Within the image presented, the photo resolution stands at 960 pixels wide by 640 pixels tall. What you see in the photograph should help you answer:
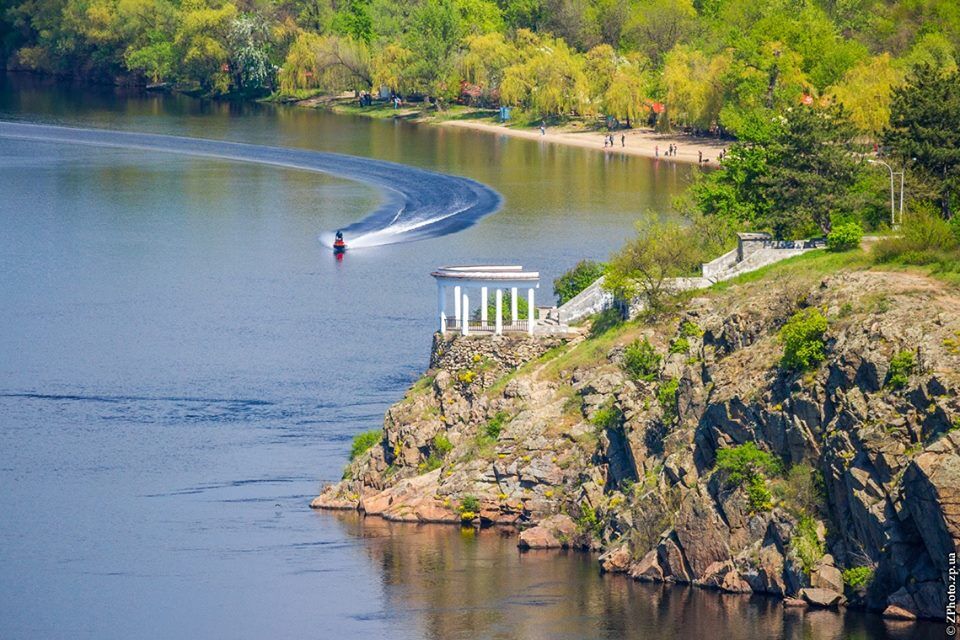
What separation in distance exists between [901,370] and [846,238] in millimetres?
15263

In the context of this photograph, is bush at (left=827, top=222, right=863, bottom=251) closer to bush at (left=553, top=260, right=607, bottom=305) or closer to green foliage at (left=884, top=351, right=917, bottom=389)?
green foliage at (left=884, top=351, right=917, bottom=389)

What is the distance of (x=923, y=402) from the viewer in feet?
201

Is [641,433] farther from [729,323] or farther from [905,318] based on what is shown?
[905,318]

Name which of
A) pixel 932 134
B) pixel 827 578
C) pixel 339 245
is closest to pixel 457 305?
pixel 932 134

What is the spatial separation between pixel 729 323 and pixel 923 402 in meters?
11.7

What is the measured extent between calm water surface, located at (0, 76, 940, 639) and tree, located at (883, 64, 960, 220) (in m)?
25.0

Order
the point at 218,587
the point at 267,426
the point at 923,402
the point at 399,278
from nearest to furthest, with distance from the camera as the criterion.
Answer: the point at 923,402, the point at 218,587, the point at 267,426, the point at 399,278

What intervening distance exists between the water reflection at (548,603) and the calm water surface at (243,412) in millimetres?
98

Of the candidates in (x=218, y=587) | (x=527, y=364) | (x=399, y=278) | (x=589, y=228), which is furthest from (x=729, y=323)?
(x=589, y=228)

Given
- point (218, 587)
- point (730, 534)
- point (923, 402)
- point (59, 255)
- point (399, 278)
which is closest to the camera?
point (923, 402)

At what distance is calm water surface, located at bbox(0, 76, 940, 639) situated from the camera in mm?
67562

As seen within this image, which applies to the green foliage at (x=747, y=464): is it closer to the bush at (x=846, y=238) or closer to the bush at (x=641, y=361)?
the bush at (x=641, y=361)

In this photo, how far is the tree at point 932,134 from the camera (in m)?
83.8

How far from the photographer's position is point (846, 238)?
3022 inches
